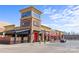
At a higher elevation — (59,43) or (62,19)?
(62,19)

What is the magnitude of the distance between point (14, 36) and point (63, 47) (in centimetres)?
274

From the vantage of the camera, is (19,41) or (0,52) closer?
(0,52)

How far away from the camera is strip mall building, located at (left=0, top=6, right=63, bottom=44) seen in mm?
11117

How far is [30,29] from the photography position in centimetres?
1124

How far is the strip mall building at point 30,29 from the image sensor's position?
36.5 ft

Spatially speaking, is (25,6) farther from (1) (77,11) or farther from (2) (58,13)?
(1) (77,11)
